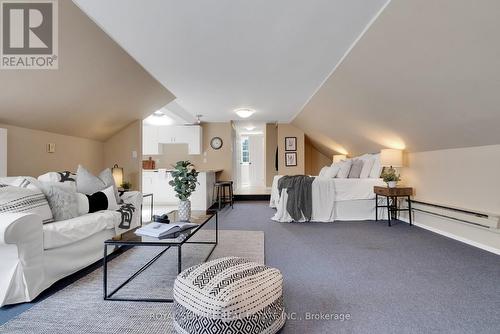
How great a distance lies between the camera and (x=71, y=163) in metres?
4.11

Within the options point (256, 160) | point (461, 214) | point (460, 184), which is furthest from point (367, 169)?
point (256, 160)

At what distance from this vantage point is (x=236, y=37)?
9.07 ft

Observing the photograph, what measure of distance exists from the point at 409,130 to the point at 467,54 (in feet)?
5.82

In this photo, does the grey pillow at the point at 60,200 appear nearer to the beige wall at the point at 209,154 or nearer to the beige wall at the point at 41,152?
the beige wall at the point at 41,152

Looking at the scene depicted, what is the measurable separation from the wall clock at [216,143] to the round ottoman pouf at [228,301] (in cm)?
595

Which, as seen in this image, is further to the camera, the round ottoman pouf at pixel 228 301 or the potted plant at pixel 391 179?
the potted plant at pixel 391 179

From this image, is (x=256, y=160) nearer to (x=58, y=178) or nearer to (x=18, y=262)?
(x=58, y=178)

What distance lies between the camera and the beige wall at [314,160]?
8.76 metres

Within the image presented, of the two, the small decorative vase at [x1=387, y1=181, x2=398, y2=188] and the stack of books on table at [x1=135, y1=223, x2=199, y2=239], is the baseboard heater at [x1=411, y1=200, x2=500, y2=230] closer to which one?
the small decorative vase at [x1=387, y1=181, x2=398, y2=188]

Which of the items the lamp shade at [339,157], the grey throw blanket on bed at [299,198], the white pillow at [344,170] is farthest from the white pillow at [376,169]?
the lamp shade at [339,157]

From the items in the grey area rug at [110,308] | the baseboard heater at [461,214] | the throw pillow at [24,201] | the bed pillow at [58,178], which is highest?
the bed pillow at [58,178]

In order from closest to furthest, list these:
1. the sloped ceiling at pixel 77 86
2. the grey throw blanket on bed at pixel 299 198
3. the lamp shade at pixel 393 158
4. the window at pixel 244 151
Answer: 1. the sloped ceiling at pixel 77 86
2. the lamp shade at pixel 393 158
3. the grey throw blanket on bed at pixel 299 198
4. the window at pixel 244 151

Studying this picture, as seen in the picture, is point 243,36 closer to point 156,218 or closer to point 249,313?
point 156,218

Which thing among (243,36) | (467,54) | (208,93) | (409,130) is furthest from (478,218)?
(208,93)
